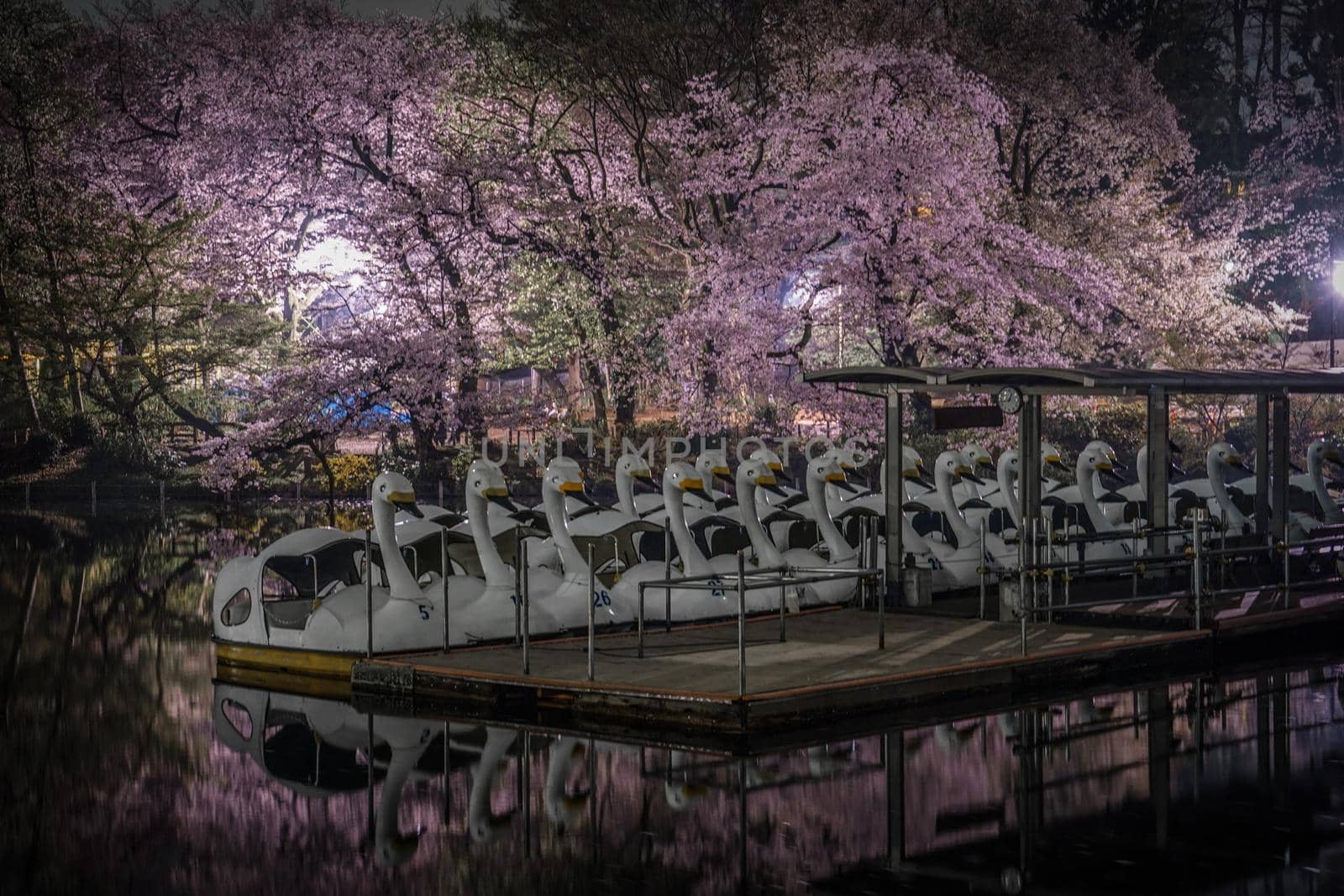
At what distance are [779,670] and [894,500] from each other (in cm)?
427

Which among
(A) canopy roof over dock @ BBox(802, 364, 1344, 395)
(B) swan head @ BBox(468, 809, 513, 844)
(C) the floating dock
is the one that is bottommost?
(B) swan head @ BBox(468, 809, 513, 844)

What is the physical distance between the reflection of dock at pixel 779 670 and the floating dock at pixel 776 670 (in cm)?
1

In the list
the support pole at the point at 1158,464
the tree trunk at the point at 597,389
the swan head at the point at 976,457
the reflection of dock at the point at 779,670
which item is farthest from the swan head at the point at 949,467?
the tree trunk at the point at 597,389

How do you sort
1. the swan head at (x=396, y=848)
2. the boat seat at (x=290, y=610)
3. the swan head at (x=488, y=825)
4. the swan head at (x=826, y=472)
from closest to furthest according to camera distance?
the swan head at (x=396, y=848), the swan head at (x=488, y=825), the boat seat at (x=290, y=610), the swan head at (x=826, y=472)

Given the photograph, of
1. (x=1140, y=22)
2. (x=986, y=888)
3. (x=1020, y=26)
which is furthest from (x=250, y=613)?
(x=1140, y=22)

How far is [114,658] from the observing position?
17359mm

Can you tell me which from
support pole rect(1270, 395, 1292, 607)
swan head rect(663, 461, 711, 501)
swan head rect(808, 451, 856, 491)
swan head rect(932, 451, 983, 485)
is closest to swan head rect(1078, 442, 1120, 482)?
swan head rect(932, 451, 983, 485)

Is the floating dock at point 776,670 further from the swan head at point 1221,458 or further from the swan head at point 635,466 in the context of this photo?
the swan head at point 1221,458

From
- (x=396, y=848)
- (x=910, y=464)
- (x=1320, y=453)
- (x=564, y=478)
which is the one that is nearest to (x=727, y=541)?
(x=910, y=464)

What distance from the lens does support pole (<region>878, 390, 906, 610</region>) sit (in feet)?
58.5

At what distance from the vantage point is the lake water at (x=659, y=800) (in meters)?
9.35

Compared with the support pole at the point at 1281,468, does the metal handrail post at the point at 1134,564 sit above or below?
below

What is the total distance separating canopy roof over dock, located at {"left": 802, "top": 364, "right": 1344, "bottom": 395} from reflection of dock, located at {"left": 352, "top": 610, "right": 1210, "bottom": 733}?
2411 millimetres

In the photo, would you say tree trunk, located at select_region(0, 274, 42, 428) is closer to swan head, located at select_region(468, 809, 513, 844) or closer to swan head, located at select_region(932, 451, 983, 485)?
swan head, located at select_region(932, 451, 983, 485)
